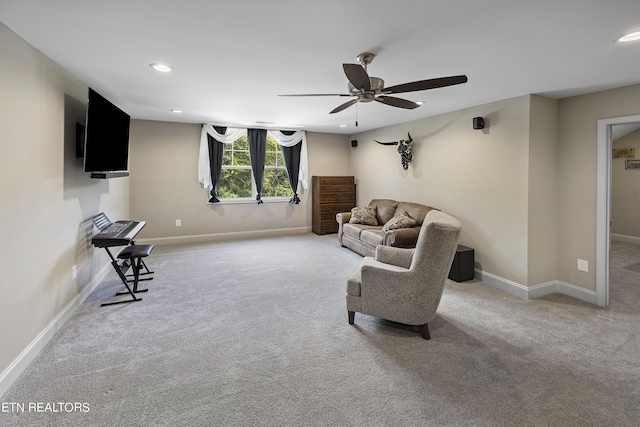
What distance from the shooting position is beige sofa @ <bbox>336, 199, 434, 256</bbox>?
4.46 m

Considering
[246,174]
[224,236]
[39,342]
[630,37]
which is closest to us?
[630,37]

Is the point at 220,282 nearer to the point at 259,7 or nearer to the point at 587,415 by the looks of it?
the point at 259,7

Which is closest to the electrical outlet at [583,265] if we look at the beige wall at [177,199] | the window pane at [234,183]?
the beige wall at [177,199]

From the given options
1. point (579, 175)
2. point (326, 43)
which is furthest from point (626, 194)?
point (326, 43)

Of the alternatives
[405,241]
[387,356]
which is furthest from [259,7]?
[405,241]

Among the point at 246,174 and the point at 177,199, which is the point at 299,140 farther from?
the point at 177,199

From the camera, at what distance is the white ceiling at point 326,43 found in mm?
1797

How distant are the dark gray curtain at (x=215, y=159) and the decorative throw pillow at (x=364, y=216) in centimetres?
283

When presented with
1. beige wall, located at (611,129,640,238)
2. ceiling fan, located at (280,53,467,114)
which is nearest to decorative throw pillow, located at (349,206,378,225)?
ceiling fan, located at (280,53,467,114)

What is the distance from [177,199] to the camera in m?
6.04

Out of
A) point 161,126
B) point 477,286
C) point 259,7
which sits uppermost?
point 161,126

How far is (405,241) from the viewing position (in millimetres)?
4445

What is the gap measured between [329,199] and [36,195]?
16.9 ft

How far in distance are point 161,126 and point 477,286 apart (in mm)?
5899
